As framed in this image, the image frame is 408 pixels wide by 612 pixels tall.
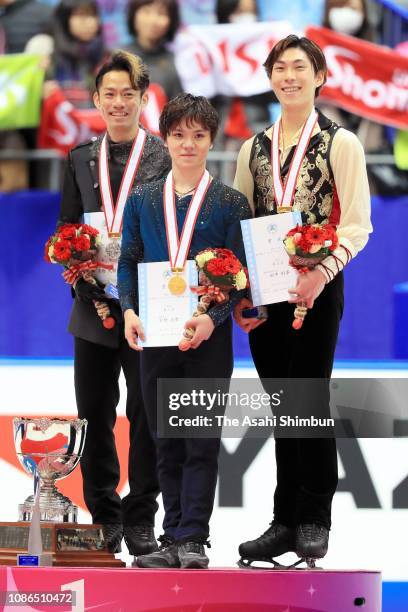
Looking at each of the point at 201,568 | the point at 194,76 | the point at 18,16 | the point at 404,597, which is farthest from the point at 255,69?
the point at 201,568

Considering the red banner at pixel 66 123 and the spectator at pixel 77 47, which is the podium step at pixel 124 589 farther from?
the spectator at pixel 77 47

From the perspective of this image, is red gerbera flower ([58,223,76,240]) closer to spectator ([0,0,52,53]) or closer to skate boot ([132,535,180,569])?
skate boot ([132,535,180,569])

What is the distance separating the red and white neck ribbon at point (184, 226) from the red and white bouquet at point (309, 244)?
306 millimetres

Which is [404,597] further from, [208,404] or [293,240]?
[293,240]

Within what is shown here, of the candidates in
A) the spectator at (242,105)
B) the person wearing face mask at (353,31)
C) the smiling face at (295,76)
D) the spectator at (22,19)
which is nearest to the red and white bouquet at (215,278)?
the smiling face at (295,76)

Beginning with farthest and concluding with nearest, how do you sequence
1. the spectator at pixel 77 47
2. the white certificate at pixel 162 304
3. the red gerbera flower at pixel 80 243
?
the spectator at pixel 77 47, the red gerbera flower at pixel 80 243, the white certificate at pixel 162 304

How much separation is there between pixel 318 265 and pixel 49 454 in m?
1.07

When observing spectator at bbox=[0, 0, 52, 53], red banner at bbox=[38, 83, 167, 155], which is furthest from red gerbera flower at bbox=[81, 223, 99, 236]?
spectator at bbox=[0, 0, 52, 53]

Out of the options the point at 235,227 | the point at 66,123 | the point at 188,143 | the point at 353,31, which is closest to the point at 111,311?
the point at 235,227

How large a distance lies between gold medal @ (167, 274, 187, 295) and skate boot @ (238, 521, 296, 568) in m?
0.89

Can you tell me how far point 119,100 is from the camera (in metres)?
4.75

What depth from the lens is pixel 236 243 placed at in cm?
449

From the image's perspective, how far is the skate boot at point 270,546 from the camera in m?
4.63

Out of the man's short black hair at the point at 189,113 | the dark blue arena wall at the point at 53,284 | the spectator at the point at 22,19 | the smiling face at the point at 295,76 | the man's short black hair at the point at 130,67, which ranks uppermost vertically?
the spectator at the point at 22,19
